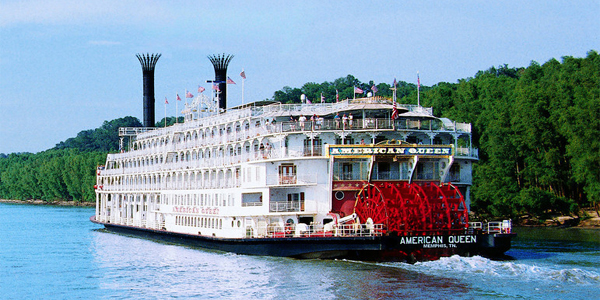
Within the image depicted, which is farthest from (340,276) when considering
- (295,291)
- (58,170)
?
(58,170)

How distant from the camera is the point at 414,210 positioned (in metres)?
29.1

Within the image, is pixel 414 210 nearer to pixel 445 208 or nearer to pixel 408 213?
pixel 408 213

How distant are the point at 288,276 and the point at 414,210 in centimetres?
585

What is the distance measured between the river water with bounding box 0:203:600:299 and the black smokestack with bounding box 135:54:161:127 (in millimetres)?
26880

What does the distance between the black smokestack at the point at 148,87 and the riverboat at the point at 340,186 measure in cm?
2495

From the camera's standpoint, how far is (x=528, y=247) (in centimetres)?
3603

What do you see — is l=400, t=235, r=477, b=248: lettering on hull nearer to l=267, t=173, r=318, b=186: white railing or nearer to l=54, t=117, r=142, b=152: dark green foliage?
l=267, t=173, r=318, b=186: white railing

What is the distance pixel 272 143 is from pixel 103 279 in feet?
31.4

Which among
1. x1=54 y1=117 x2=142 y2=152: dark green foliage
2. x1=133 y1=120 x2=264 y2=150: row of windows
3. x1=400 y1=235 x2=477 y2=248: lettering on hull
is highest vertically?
x1=54 y1=117 x2=142 y2=152: dark green foliage

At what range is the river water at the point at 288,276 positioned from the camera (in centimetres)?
2328

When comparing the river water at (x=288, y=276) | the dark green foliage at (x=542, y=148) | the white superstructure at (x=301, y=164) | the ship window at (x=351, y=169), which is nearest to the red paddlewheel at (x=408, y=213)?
the white superstructure at (x=301, y=164)

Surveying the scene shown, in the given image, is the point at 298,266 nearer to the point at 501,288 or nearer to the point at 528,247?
the point at 501,288

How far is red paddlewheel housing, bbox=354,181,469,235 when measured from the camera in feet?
95.1

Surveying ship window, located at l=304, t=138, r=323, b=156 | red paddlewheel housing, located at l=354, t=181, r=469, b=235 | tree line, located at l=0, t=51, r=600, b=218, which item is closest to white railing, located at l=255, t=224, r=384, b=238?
red paddlewheel housing, located at l=354, t=181, r=469, b=235
